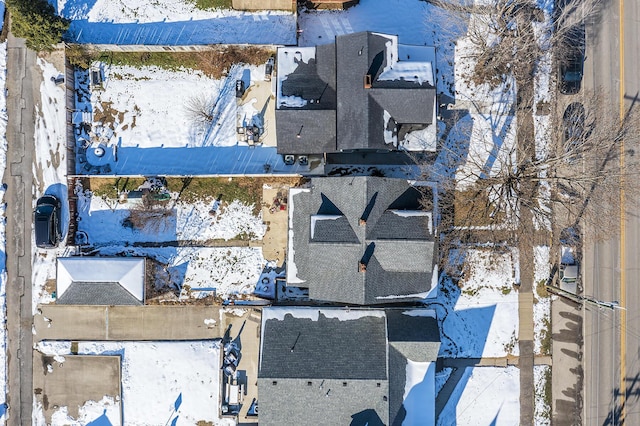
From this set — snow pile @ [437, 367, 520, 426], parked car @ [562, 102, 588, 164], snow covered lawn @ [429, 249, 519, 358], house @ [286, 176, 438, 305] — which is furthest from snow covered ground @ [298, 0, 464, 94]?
snow pile @ [437, 367, 520, 426]

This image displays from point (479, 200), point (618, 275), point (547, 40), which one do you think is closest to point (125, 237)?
point (479, 200)

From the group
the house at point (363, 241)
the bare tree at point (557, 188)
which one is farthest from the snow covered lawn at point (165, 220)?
the bare tree at point (557, 188)

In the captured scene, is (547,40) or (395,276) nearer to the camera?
(395,276)

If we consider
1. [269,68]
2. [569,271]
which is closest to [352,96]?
[269,68]

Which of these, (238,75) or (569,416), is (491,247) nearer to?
(569,416)

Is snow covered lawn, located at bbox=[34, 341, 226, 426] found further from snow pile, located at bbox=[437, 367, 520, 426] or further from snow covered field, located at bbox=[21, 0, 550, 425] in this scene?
snow pile, located at bbox=[437, 367, 520, 426]
